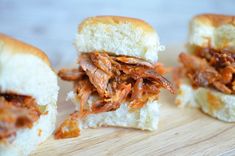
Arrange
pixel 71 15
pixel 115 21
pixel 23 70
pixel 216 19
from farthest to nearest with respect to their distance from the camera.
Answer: pixel 71 15 → pixel 216 19 → pixel 115 21 → pixel 23 70

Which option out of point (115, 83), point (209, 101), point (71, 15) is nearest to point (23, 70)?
point (115, 83)

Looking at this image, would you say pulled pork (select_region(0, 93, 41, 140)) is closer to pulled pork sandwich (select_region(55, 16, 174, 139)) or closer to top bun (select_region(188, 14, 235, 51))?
pulled pork sandwich (select_region(55, 16, 174, 139))

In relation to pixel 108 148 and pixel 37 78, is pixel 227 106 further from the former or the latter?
pixel 37 78

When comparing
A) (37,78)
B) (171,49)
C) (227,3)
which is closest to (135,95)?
(37,78)

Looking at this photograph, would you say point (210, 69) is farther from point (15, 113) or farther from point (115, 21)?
point (15, 113)

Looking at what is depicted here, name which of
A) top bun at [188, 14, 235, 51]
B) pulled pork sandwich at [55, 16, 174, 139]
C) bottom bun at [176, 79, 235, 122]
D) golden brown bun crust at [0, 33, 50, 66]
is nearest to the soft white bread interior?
pulled pork sandwich at [55, 16, 174, 139]

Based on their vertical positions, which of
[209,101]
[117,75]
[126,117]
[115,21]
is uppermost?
[115,21]

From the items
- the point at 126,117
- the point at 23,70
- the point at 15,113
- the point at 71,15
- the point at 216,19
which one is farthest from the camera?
the point at 71,15
